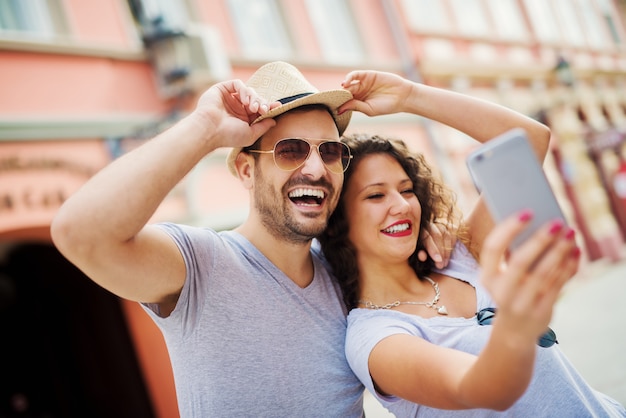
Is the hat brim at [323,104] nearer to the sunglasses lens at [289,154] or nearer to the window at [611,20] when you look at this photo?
the sunglasses lens at [289,154]

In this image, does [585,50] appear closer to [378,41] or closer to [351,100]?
[378,41]

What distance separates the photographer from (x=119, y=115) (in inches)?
222

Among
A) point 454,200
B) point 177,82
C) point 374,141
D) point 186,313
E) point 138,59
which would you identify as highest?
point 138,59

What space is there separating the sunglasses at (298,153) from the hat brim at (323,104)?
0.13 m

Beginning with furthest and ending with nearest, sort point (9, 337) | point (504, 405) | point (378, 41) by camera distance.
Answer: point (378, 41) < point (9, 337) < point (504, 405)

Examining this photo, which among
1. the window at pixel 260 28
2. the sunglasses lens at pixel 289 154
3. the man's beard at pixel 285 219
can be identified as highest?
the window at pixel 260 28

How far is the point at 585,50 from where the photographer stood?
15008mm

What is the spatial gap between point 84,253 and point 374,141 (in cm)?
135

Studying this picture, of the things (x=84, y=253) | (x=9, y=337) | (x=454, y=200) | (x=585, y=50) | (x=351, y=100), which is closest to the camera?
(x=84, y=253)

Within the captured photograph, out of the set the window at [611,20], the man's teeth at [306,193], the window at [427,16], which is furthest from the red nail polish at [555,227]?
the window at [611,20]

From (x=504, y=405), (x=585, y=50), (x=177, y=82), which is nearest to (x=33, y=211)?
(x=177, y=82)

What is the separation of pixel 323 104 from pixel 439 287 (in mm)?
905

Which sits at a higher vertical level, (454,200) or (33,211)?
(33,211)

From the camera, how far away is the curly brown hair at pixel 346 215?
6.91 feet
